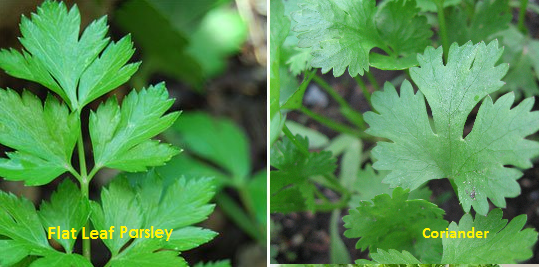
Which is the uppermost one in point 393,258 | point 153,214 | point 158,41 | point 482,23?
point 158,41

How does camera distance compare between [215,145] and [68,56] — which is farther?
[215,145]

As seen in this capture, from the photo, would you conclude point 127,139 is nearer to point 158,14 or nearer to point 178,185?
point 178,185

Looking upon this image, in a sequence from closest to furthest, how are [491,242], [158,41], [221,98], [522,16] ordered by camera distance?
[491,242] → [522,16] → [158,41] → [221,98]

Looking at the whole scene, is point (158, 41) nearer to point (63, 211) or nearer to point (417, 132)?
point (63, 211)

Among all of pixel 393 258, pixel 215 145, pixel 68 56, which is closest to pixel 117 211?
pixel 68 56

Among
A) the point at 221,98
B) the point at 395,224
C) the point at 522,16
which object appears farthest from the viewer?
the point at 221,98

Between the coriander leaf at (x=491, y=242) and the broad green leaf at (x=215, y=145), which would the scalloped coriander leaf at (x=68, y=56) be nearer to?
the coriander leaf at (x=491, y=242)
